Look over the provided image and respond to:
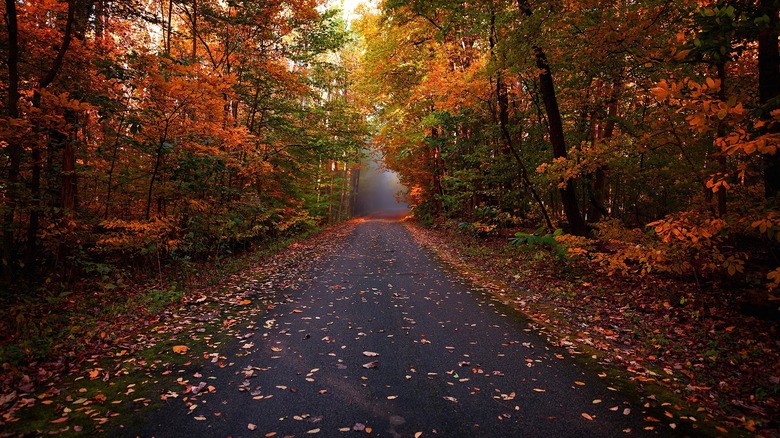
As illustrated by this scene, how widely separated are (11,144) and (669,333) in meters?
10.9

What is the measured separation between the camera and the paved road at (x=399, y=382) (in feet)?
10.3

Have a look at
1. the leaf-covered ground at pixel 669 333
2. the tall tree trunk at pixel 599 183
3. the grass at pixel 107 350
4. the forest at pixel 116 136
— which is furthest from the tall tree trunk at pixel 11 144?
the tall tree trunk at pixel 599 183

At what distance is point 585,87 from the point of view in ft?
33.6

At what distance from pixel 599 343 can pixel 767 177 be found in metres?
3.08

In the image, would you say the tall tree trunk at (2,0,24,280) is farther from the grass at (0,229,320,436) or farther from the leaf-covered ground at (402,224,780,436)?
the leaf-covered ground at (402,224,780,436)

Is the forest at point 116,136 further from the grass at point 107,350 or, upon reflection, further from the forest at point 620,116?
the forest at point 620,116

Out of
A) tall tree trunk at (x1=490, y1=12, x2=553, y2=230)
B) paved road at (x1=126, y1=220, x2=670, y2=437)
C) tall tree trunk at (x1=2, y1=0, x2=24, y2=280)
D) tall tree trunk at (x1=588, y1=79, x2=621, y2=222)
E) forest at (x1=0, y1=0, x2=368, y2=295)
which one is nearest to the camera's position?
paved road at (x1=126, y1=220, x2=670, y2=437)

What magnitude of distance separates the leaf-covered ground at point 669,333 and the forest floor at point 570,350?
0.02 metres

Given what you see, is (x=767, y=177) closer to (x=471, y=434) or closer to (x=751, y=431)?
(x=751, y=431)

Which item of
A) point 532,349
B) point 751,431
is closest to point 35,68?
point 532,349

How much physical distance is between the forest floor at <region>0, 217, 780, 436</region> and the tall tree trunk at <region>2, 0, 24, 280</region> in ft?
4.89

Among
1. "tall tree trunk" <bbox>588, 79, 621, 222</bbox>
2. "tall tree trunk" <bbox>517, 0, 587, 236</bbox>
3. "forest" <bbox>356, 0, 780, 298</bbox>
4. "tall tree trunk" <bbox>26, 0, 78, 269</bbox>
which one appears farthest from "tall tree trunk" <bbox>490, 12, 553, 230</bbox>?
"tall tree trunk" <bbox>26, 0, 78, 269</bbox>

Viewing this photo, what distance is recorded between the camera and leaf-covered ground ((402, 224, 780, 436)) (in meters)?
Result: 3.54

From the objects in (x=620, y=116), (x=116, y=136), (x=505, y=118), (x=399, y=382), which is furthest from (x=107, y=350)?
(x=620, y=116)
